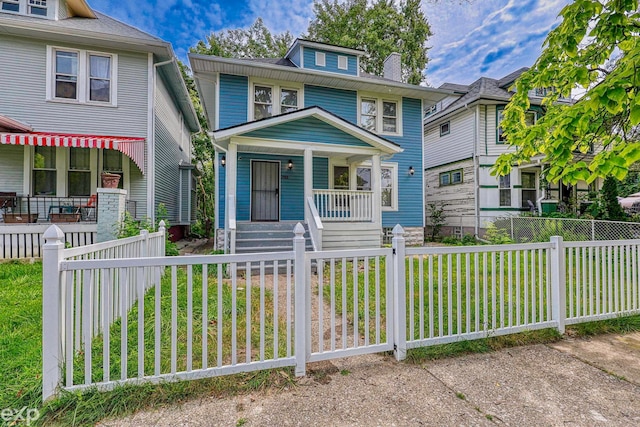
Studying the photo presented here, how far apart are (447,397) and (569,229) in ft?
29.5

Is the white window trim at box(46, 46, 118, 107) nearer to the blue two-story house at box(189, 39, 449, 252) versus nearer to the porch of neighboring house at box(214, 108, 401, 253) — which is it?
the blue two-story house at box(189, 39, 449, 252)

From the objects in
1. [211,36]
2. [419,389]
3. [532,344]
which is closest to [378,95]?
[532,344]

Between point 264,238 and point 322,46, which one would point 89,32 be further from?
point 264,238

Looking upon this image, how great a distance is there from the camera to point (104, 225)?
5.88 meters

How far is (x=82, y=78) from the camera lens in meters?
8.66

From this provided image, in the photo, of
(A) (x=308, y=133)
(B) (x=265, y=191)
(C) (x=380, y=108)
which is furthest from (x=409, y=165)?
(B) (x=265, y=191)

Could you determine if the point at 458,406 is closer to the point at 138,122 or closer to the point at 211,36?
the point at 138,122

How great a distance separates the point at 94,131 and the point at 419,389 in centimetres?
1033

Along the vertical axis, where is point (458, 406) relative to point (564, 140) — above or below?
below

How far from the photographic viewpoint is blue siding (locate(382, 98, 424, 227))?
1166cm

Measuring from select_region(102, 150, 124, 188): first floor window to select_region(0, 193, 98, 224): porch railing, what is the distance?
1.00 meters

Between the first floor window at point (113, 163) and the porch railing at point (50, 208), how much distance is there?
999mm

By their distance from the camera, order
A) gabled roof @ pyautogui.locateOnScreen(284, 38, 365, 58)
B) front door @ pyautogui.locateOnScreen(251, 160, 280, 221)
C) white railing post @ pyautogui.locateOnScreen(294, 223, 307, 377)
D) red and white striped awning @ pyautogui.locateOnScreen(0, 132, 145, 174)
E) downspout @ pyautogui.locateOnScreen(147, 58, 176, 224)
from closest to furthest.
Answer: white railing post @ pyautogui.locateOnScreen(294, 223, 307, 377), red and white striped awning @ pyautogui.locateOnScreen(0, 132, 145, 174), downspout @ pyautogui.locateOnScreen(147, 58, 176, 224), front door @ pyautogui.locateOnScreen(251, 160, 280, 221), gabled roof @ pyautogui.locateOnScreen(284, 38, 365, 58)

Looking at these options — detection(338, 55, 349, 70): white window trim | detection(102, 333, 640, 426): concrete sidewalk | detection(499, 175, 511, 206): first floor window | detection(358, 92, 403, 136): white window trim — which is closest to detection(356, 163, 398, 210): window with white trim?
detection(358, 92, 403, 136): white window trim
